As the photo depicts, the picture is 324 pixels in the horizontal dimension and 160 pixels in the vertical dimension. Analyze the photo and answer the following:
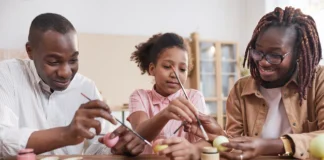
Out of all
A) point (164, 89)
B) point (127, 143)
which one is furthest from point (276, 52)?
point (127, 143)

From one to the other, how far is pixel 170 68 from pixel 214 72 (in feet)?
10.7

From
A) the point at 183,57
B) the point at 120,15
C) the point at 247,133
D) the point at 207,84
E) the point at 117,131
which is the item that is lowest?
the point at 207,84

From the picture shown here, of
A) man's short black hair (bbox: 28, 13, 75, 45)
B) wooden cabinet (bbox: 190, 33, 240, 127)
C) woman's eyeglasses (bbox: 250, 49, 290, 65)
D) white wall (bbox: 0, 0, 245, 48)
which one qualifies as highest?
white wall (bbox: 0, 0, 245, 48)

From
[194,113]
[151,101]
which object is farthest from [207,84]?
[194,113]

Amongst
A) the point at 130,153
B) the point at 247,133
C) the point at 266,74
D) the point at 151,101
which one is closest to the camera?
the point at 130,153

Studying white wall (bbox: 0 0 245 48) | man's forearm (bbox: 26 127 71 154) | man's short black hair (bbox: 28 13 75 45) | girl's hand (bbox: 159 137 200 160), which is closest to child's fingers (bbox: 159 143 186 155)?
girl's hand (bbox: 159 137 200 160)

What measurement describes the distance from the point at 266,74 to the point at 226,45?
11.6 ft

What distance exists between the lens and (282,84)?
51.6 inches

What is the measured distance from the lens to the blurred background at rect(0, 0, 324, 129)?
3891 millimetres

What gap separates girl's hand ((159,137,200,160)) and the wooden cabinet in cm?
351

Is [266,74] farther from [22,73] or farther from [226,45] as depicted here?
→ [226,45]

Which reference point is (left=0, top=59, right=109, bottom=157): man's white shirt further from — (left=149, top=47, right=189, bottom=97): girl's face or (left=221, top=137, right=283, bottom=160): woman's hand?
(left=221, top=137, right=283, bottom=160): woman's hand

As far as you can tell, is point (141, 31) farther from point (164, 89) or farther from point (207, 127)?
point (207, 127)

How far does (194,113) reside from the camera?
1.11 meters
